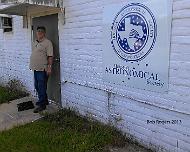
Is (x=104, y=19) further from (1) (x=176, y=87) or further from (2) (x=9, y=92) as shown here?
(2) (x=9, y=92)

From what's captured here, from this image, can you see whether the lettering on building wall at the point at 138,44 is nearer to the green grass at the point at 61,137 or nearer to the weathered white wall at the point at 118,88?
the weathered white wall at the point at 118,88

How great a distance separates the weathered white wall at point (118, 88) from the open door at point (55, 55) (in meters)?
0.28

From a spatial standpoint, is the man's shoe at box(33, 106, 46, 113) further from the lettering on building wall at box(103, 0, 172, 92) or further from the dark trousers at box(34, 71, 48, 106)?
the lettering on building wall at box(103, 0, 172, 92)

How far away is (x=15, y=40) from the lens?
10180mm

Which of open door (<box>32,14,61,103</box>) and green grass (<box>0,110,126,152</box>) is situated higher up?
open door (<box>32,14,61,103</box>)

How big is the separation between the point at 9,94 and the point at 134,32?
547cm

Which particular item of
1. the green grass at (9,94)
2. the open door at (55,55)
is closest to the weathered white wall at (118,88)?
the open door at (55,55)

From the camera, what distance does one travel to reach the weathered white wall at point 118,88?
470 centimetres

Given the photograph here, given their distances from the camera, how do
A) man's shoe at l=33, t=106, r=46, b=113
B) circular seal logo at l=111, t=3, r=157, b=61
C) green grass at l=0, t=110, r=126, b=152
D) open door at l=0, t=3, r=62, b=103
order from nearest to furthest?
1. circular seal logo at l=111, t=3, r=157, b=61
2. green grass at l=0, t=110, r=126, b=152
3. man's shoe at l=33, t=106, r=46, b=113
4. open door at l=0, t=3, r=62, b=103

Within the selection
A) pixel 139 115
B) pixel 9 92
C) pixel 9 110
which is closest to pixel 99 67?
pixel 139 115

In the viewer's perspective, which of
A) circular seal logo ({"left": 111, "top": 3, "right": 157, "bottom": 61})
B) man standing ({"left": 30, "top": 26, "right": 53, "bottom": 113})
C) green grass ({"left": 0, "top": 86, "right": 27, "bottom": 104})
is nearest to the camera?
circular seal logo ({"left": 111, "top": 3, "right": 157, "bottom": 61})

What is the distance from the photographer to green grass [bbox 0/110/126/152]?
5570mm

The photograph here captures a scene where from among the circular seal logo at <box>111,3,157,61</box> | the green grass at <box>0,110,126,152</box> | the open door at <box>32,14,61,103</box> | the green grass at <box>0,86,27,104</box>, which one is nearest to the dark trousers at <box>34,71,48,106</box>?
the open door at <box>32,14,61,103</box>

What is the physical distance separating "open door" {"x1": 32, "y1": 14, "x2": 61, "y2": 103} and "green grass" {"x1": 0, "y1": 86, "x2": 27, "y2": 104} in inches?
53.8
